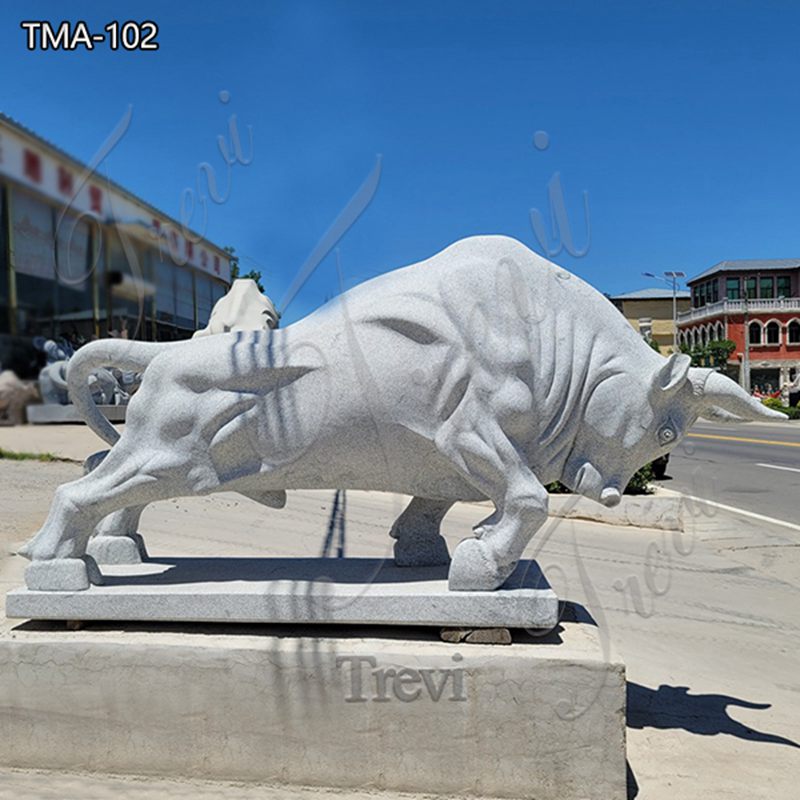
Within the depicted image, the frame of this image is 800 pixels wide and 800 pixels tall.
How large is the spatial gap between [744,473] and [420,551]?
12.5 m

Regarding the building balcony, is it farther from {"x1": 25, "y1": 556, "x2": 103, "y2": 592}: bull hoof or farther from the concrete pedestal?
{"x1": 25, "y1": 556, "x2": 103, "y2": 592}: bull hoof

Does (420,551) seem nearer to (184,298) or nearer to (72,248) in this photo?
(184,298)

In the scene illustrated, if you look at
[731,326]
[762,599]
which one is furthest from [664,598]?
[731,326]

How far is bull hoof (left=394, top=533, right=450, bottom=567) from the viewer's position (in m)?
3.62

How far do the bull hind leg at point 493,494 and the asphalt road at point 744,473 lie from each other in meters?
4.83

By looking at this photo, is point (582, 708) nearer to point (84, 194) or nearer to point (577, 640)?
point (577, 640)

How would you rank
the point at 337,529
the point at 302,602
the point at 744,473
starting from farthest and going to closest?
the point at 744,473, the point at 337,529, the point at 302,602

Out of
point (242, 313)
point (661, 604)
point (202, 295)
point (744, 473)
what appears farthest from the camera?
point (744, 473)

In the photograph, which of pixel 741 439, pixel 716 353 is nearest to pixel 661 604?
pixel 741 439

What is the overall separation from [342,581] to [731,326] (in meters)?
57.2

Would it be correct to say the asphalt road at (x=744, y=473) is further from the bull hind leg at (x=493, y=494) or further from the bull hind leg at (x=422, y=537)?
the bull hind leg at (x=493, y=494)

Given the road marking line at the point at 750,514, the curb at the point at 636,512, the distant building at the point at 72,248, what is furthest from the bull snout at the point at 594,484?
the road marking line at the point at 750,514

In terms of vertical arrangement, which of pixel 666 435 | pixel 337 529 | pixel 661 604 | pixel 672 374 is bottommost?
pixel 661 604

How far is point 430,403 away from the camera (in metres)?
3.02
